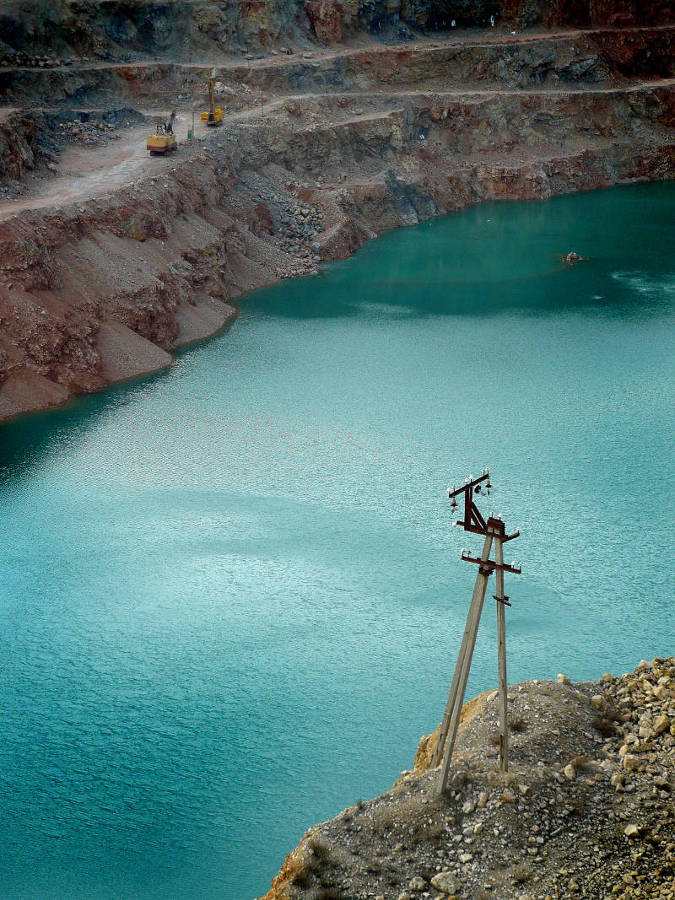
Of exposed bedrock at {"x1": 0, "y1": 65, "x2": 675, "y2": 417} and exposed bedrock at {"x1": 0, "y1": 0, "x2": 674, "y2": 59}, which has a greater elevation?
exposed bedrock at {"x1": 0, "y1": 0, "x2": 674, "y2": 59}

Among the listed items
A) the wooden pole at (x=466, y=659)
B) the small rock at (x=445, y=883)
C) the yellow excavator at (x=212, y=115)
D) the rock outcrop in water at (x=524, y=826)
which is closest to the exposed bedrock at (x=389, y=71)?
the yellow excavator at (x=212, y=115)

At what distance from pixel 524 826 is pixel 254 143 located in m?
56.4

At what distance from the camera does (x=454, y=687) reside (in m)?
17.3

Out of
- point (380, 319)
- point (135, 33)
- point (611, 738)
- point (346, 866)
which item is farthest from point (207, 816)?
point (135, 33)

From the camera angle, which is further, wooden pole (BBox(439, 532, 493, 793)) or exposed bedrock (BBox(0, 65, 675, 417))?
exposed bedrock (BBox(0, 65, 675, 417))

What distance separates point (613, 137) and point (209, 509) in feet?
199

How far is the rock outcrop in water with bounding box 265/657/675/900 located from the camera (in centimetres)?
1560

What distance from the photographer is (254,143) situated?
66.2 meters

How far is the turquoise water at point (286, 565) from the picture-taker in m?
22.2

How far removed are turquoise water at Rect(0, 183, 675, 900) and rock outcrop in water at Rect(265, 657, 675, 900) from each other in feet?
15.0

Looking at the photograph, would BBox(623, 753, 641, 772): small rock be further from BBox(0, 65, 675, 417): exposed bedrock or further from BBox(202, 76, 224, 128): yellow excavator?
BBox(202, 76, 224, 128): yellow excavator

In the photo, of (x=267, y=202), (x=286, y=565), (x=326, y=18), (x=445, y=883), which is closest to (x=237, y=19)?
(x=326, y=18)

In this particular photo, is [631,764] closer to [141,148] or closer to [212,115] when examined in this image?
[141,148]

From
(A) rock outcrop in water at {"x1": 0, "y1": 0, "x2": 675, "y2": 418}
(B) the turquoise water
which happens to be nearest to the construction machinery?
(A) rock outcrop in water at {"x1": 0, "y1": 0, "x2": 675, "y2": 418}
